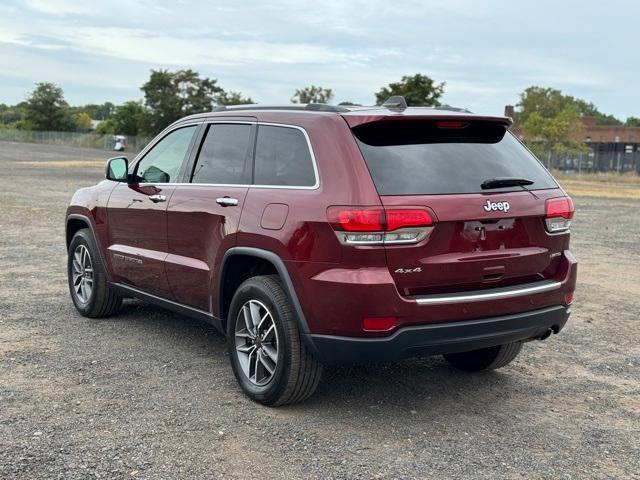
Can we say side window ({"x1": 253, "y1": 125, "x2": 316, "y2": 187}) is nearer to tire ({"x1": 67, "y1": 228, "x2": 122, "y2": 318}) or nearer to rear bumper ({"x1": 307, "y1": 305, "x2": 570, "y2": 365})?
rear bumper ({"x1": 307, "y1": 305, "x2": 570, "y2": 365})

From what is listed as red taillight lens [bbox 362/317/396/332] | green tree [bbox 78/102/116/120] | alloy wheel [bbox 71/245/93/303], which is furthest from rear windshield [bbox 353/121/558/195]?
green tree [bbox 78/102/116/120]

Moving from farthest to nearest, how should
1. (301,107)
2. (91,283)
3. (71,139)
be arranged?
1. (71,139)
2. (91,283)
3. (301,107)

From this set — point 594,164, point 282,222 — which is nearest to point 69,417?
point 282,222

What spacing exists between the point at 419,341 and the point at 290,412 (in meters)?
1.01

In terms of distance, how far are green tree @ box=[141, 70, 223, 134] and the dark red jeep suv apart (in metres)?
62.6

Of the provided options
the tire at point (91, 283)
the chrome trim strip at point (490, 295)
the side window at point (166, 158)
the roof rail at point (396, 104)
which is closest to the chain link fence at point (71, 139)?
the tire at point (91, 283)

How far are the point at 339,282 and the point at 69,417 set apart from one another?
1812 millimetres

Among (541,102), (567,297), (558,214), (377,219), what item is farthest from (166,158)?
(541,102)

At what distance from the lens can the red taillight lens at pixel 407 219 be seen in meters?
3.98

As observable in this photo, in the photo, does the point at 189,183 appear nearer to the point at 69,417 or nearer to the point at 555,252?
the point at 69,417

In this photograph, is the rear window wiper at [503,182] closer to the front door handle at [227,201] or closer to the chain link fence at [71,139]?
the front door handle at [227,201]

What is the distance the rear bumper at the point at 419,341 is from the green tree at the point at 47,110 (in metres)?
98.5

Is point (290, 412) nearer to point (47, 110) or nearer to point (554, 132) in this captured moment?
point (554, 132)

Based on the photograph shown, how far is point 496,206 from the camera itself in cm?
429
